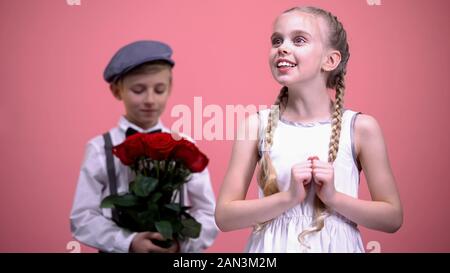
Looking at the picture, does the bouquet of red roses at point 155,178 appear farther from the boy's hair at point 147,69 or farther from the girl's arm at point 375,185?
the girl's arm at point 375,185

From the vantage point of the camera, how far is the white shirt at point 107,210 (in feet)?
5.38

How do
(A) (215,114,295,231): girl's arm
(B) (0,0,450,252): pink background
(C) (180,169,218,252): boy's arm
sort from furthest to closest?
(B) (0,0,450,252): pink background, (C) (180,169,218,252): boy's arm, (A) (215,114,295,231): girl's arm

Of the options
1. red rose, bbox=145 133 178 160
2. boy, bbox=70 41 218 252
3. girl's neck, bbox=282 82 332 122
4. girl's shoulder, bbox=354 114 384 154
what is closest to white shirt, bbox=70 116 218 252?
boy, bbox=70 41 218 252

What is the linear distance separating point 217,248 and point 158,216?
0.30 meters

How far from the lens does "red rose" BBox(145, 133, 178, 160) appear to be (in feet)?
5.10

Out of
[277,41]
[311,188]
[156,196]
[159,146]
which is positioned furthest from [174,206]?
[277,41]

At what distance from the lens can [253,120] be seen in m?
1.45

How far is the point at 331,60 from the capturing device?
1.45m

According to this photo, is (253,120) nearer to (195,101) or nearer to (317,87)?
(317,87)

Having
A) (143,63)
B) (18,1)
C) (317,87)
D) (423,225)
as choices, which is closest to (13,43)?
(18,1)

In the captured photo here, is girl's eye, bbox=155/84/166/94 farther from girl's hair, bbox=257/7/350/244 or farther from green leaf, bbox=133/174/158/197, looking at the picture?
girl's hair, bbox=257/7/350/244

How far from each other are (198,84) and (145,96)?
211 millimetres

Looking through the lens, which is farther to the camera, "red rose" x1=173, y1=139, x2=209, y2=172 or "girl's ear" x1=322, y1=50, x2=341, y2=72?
"red rose" x1=173, y1=139, x2=209, y2=172

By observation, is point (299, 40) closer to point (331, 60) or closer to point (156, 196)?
point (331, 60)
